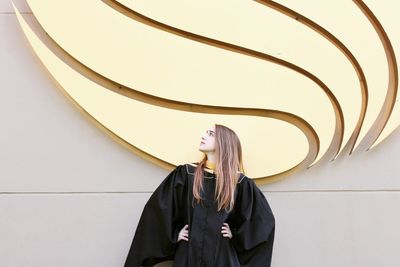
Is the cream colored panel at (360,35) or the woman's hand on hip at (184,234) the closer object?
the woman's hand on hip at (184,234)

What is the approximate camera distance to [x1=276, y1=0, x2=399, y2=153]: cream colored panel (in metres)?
2.88

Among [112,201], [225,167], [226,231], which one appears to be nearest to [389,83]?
[225,167]

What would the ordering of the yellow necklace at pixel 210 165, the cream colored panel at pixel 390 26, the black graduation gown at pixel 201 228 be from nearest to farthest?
the black graduation gown at pixel 201 228 < the yellow necklace at pixel 210 165 < the cream colored panel at pixel 390 26

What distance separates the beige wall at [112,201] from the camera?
289cm

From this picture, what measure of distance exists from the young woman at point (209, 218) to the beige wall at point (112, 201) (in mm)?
263

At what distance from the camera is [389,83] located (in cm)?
291

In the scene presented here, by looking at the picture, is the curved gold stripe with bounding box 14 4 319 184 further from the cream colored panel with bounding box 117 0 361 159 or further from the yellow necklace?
the yellow necklace

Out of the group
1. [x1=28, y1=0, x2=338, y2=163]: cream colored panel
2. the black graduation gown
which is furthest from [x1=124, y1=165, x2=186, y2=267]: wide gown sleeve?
[x1=28, y1=0, x2=338, y2=163]: cream colored panel

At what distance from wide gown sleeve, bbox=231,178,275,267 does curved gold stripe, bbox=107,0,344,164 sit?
0.52 m

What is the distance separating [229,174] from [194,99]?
0.51 m

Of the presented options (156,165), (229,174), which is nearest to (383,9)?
(229,174)

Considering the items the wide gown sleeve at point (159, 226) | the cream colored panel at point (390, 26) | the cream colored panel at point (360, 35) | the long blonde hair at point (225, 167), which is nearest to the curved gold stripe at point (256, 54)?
the cream colored panel at point (360, 35)

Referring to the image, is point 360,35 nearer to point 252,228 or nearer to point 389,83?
point 389,83

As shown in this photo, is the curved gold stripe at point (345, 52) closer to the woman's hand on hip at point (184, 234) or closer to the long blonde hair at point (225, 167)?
the long blonde hair at point (225, 167)
